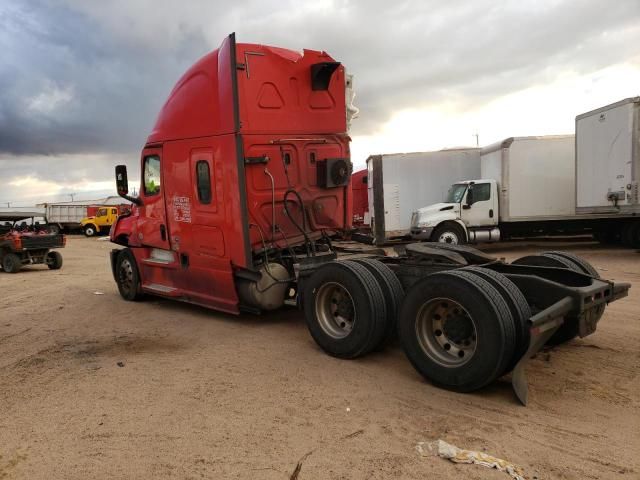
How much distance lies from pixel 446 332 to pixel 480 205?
40.3ft

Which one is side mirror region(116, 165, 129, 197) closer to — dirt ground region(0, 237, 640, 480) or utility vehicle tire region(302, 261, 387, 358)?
dirt ground region(0, 237, 640, 480)

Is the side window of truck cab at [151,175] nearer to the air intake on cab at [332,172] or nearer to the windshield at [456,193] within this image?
the air intake on cab at [332,172]

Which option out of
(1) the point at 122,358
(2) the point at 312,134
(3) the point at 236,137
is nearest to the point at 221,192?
(3) the point at 236,137

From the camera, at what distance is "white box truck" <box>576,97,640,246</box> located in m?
12.8

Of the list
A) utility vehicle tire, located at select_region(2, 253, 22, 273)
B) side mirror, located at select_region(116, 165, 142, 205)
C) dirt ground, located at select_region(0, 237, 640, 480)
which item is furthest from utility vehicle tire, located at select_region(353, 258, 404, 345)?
utility vehicle tire, located at select_region(2, 253, 22, 273)

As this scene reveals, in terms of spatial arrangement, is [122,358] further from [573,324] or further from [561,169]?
[561,169]

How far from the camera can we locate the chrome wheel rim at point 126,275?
8.74 m

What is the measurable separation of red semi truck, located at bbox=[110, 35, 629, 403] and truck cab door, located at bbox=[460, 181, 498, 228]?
9.04 meters

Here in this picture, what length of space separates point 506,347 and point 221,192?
4.15m

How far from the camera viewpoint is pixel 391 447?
325 cm

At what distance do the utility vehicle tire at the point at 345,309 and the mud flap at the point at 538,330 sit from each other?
138 centimetres

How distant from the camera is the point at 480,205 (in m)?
15.7

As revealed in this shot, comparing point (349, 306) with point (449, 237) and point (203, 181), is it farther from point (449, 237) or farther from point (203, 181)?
point (449, 237)

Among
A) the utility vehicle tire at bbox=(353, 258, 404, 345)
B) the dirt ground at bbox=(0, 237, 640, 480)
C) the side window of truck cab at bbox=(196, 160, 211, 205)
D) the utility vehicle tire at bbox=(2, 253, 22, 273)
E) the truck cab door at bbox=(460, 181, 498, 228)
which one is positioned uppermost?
the side window of truck cab at bbox=(196, 160, 211, 205)
